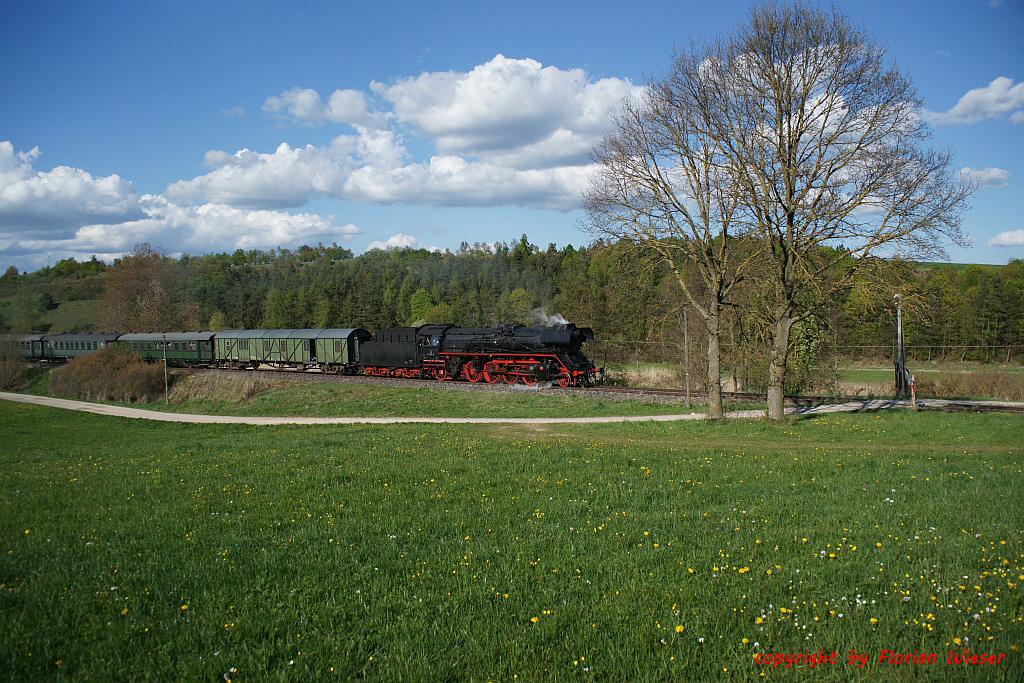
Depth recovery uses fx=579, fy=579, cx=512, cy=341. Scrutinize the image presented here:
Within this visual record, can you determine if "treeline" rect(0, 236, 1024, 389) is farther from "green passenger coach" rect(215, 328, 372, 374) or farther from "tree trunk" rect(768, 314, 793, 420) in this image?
"green passenger coach" rect(215, 328, 372, 374)

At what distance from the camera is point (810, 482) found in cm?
954

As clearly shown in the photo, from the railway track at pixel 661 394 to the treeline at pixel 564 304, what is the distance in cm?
326

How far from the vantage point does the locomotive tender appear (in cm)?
3042

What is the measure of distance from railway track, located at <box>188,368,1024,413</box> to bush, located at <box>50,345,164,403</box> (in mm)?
8874

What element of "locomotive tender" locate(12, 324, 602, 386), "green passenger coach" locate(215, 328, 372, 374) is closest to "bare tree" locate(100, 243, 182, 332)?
"locomotive tender" locate(12, 324, 602, 386)

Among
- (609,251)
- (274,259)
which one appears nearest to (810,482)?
(609,251)

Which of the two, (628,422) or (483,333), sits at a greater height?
(483,333)

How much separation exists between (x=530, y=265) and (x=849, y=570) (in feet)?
236

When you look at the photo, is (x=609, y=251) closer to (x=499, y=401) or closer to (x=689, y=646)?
(x=499, y=401)

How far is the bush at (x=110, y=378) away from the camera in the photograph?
4006 centimetres

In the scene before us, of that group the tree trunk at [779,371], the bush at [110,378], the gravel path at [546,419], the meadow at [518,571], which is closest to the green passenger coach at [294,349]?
A: the bush at [110,378]

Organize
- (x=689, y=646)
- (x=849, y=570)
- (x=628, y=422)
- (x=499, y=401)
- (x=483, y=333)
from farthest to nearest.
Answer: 1. (x=483, y=333)
2. (x=499, y=401)
3. (x=628, y=422)
4. (x=849, y=570)
5. (x=689, y=646)

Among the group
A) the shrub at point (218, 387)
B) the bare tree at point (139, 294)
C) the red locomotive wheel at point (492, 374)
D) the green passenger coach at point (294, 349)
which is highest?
the bare tree at point (139, 294)

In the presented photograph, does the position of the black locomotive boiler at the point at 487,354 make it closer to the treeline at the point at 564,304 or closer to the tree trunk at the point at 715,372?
the treeline at the point at 564,304
